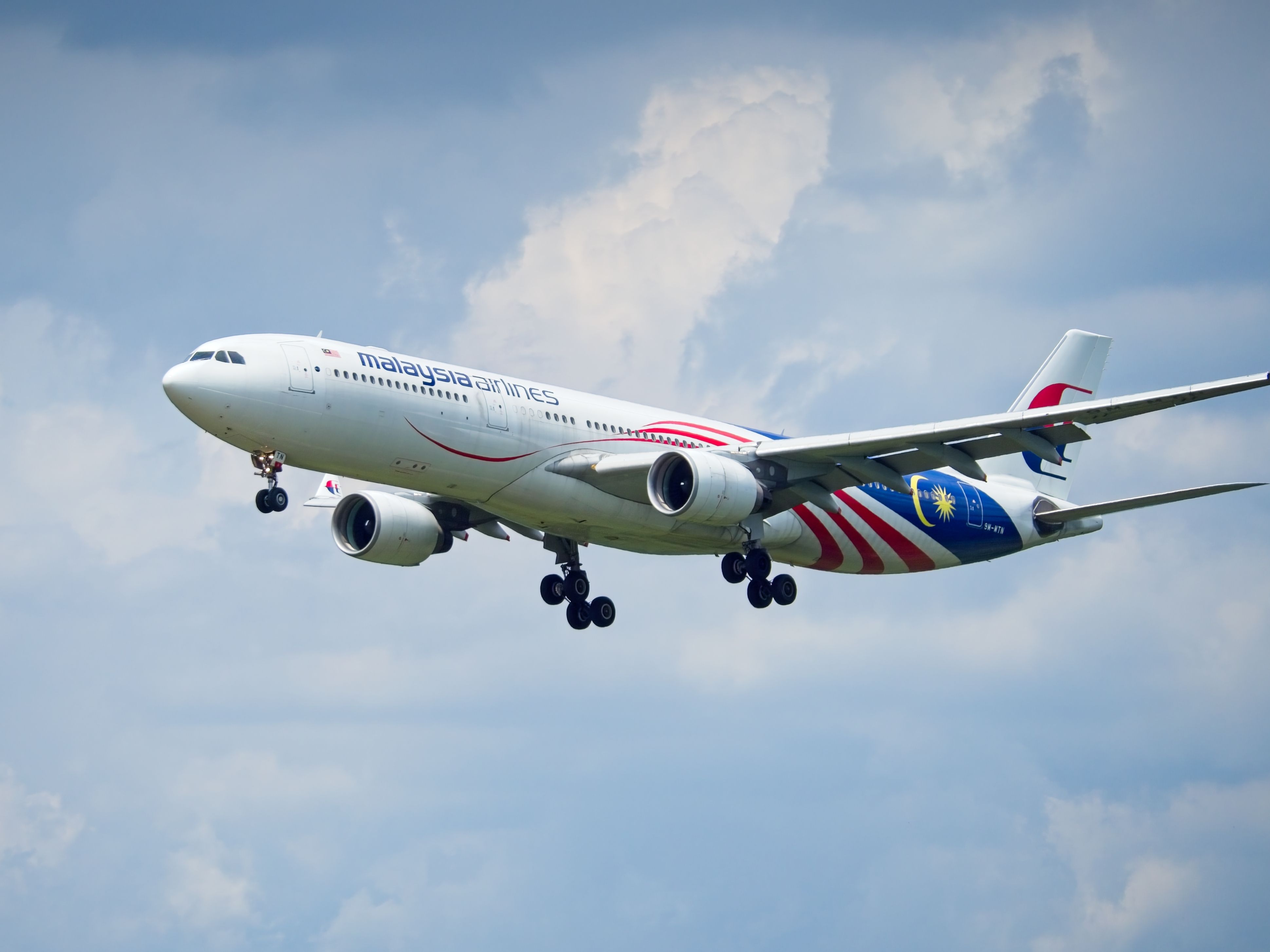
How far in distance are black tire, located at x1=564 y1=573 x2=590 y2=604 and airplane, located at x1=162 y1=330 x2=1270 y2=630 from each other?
6 centimetres

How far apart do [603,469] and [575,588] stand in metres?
7.96

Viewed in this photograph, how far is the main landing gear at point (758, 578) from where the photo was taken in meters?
50.4

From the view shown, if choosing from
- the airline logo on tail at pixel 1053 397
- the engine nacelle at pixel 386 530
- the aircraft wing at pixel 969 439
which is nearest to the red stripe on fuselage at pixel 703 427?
the aircraft wing at pixel 969 439

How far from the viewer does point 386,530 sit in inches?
1977

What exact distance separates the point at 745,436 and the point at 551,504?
794 cm

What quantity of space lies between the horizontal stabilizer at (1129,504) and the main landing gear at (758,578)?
10.4m

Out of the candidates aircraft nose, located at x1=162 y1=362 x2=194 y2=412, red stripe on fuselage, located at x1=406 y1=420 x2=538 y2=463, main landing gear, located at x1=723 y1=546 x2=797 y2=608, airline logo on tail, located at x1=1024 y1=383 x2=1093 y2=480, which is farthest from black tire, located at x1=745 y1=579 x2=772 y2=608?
aircraft nose, located at x1=162 y1=362 x2=194 y2=412

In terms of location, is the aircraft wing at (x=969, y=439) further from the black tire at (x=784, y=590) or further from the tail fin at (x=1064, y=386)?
the tail fin at (x=1064, y=386)

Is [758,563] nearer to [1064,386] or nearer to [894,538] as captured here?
[894,538]

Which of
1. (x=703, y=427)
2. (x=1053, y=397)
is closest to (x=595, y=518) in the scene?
(x=703, y=427)

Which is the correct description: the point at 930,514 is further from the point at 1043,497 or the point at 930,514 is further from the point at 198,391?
the point at 198,391

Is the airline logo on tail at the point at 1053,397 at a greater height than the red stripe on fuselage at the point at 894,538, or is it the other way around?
the airline logo on tail at the point at 1053,397

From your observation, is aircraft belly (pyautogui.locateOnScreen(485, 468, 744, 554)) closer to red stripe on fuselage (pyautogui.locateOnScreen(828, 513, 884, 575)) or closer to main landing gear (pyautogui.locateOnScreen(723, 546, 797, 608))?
main landing gear (pyautogui.locateOnScreen(723, 546, 797, 608))

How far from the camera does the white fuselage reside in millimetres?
42406
